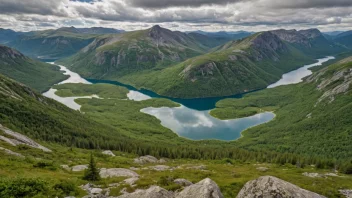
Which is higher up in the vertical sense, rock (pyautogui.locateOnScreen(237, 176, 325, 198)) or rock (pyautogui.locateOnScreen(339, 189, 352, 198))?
rock (pyautogui.locateOnScreen(237, 176, 325, 198))

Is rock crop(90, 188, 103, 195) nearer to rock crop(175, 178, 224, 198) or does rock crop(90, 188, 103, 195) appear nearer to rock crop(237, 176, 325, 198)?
rock crop(175, 178, 224, 198)

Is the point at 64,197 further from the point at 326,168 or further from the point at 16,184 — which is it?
the point at 326,168

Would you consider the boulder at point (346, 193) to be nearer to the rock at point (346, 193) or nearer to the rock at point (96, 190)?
the rock at point (346, 193)

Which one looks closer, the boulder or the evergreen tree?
the evergreen tree

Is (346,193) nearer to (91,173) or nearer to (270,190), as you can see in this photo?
(270,190)

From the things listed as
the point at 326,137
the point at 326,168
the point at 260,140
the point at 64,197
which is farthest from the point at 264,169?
the point at 326,137

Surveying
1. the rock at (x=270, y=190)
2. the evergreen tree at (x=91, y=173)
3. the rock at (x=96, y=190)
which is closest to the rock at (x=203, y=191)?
the rock at (x=270, y=190)

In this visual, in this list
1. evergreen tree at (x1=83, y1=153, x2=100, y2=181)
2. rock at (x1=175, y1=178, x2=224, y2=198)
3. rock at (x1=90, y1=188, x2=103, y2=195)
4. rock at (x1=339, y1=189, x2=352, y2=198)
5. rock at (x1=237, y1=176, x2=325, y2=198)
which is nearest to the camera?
rock at (x1=175, y1=178, x2=224, y2=198)

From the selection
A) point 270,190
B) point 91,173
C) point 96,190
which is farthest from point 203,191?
point 91,173

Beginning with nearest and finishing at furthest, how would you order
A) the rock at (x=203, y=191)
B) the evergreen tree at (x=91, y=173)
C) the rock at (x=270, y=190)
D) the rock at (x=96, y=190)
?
the rock at (x=203, y=191), the rock at (x=270, y=190), the rock at (x=96, y=190), the evergreen tree at (x=91, y=173)

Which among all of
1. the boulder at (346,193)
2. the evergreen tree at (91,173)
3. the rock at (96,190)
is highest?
the evergreen tree at (91,173)

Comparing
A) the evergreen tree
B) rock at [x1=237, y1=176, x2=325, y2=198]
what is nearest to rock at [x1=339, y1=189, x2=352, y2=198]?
rock at [x1=237, y1=176, x2=325, y2=198]
